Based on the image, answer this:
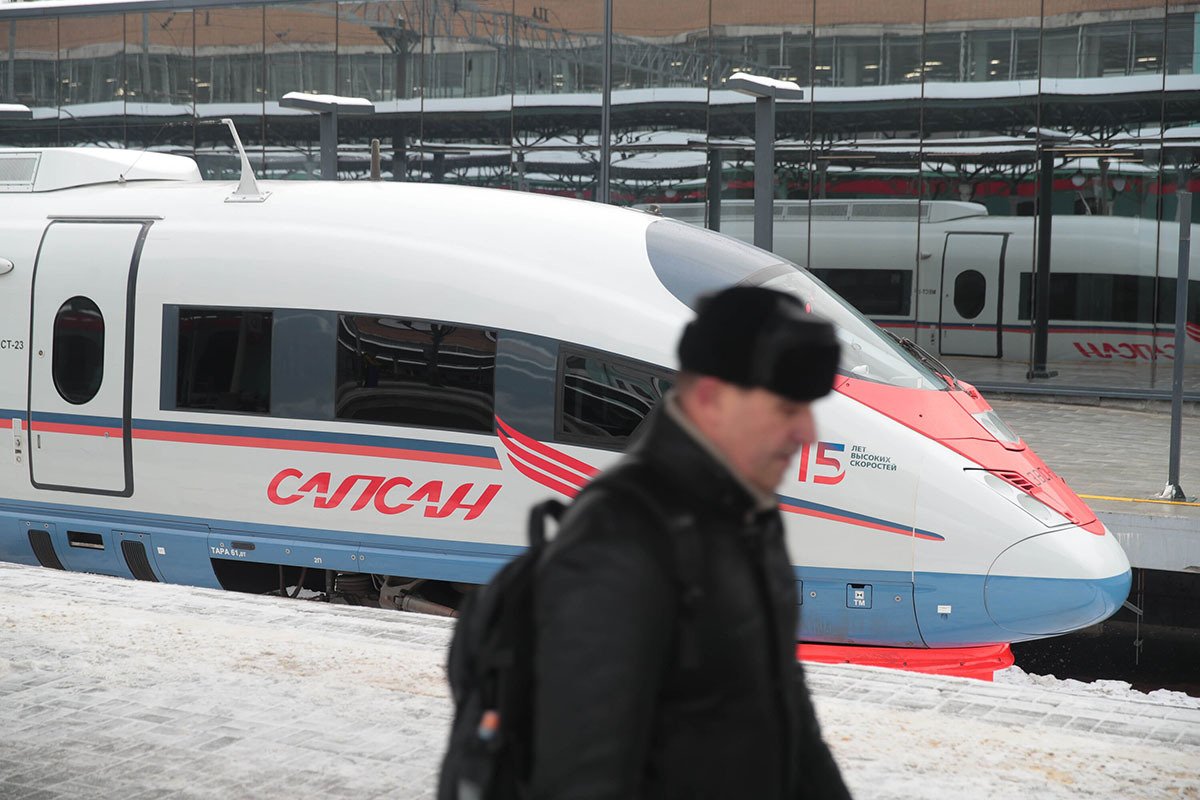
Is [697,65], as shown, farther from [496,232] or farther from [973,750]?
[973,750]

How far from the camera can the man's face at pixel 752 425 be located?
77.9 inches

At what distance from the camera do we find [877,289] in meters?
18.2

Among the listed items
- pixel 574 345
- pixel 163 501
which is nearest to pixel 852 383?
pixel 574 345

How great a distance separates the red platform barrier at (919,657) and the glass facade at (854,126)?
11058 millimetres

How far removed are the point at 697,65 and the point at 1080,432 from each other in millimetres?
6924

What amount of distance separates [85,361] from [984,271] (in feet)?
42.0

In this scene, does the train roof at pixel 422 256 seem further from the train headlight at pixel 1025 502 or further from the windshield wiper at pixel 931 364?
the train headlight at pixel 1025 502

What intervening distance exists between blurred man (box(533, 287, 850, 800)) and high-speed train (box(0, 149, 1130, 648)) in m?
4.41

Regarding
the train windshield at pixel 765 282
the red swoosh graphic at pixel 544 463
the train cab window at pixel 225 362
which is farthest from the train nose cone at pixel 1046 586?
the train cab window at pixel 225 362

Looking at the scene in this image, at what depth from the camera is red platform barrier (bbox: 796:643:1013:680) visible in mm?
6559

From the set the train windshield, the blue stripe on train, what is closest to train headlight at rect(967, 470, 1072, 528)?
the blue stripe on train

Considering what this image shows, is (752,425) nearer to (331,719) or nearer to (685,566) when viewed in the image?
(685,566)

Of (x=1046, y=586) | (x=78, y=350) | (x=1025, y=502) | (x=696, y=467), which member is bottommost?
(x=1046, y=586)

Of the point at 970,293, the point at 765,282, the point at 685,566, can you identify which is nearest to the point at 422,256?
the point at 765,282
